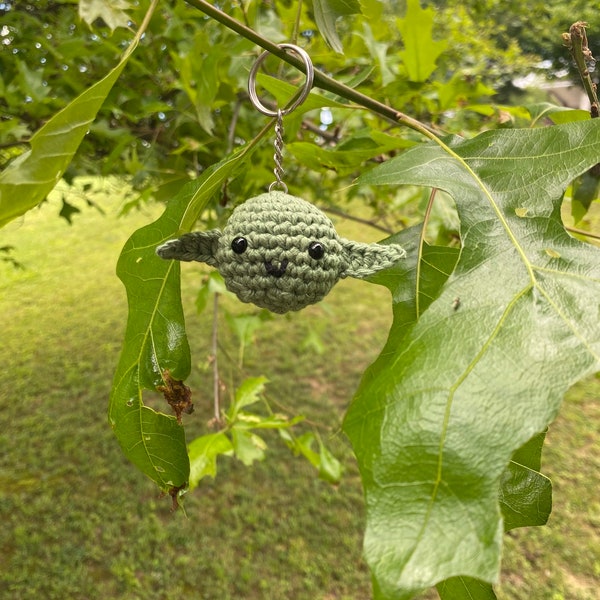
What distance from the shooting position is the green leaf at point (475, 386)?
0.34 meters

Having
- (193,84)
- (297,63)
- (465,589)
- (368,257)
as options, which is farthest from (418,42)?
(465,589)

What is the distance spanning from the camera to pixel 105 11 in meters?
0.84

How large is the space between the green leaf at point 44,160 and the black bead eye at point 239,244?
168mm

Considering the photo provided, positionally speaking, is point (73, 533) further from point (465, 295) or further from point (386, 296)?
point (386, 296)

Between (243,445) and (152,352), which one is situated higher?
(152,352)

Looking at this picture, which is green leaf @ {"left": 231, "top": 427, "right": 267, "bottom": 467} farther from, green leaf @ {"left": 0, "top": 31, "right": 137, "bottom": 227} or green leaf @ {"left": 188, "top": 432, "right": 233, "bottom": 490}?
green leaf @ {"left": 0, "top": 31, "right": 137, "bottom": 227}

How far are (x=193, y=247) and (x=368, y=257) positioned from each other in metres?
0.18

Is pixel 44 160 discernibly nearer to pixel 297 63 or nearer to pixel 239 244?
pixel 239 244

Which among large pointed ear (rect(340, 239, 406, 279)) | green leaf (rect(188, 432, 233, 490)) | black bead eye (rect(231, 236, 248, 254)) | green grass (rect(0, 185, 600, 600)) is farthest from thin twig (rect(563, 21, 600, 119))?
green grass (rect(0, 185, 600, 600))

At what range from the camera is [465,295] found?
45 cm

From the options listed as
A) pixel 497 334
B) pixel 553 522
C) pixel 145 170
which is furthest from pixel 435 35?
pixel 497 334

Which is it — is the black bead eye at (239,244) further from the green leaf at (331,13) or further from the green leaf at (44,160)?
the green leaf at (331,13)

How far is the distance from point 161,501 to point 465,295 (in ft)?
7.31

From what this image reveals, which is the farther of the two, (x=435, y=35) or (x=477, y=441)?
(x=435, y=35)
